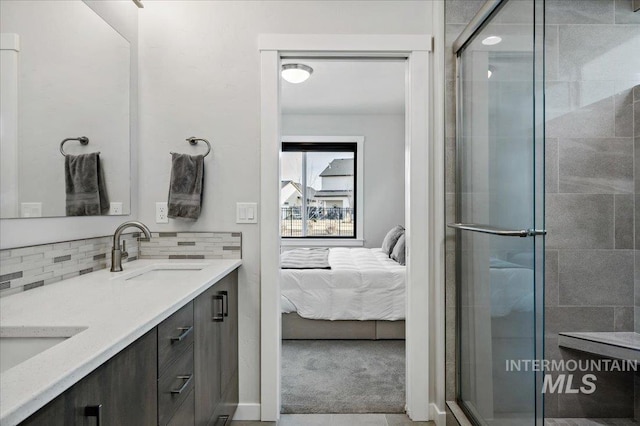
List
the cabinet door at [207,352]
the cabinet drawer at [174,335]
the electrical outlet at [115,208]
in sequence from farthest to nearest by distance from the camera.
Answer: the electrical outlet at [115,208] → the cabinet door at [207,352] → the cabinet drawer at [174,335]

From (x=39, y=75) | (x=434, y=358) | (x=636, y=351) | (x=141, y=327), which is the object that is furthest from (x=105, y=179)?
(x=636, y=351)

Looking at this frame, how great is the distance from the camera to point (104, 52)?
1954mm

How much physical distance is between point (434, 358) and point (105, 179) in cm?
199

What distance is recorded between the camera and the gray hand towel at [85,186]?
5.57 feet

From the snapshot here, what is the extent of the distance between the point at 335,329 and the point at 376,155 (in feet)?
10.5

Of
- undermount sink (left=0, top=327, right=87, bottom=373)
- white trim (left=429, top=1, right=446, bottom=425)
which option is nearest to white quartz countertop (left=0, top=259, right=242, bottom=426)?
undermount sink (left=0, top=327, right=87, bottom=373)

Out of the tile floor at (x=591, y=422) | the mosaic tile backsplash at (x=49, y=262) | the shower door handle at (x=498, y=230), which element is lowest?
the tile floor at (x=591, y=422)

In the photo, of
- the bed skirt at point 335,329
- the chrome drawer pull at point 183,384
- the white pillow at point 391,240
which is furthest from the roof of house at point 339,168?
the chrome drawer pull at point 183,384

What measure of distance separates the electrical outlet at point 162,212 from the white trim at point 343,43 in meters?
1.05

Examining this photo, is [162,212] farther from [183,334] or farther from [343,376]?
[343,376]

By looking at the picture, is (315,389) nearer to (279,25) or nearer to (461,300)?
(461,300)

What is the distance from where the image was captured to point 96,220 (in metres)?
1.92

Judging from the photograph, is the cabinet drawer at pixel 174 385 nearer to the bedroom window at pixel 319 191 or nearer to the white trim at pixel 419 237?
the white trim at pixel 419 237

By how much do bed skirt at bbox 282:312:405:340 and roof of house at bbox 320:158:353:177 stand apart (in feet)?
10.1
